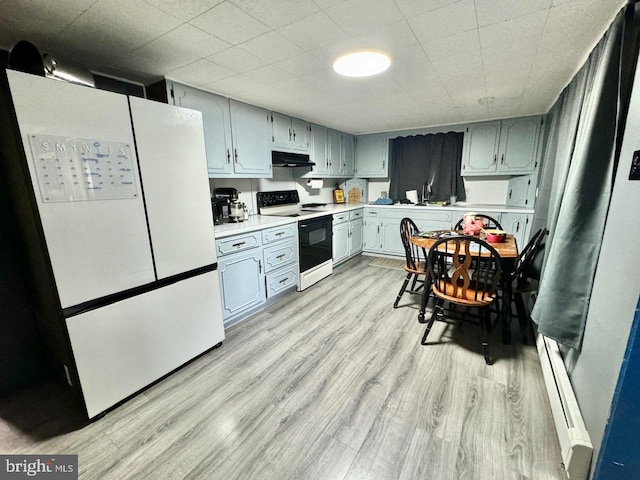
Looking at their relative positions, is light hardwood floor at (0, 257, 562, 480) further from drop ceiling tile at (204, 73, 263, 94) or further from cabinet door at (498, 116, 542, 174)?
cabinet door at (498, 116, 542, 174)

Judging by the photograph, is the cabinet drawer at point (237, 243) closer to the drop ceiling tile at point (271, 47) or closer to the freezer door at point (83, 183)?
the freezer door at point (83, 183)

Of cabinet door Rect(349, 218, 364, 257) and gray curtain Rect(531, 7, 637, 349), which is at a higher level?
gray curtain Rect(531, 7, 637, 349)

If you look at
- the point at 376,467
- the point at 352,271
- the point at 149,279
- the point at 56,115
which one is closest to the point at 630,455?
the point at 376,467

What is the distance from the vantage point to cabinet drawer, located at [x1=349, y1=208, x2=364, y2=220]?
4273 mm

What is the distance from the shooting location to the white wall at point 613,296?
986 millimetres

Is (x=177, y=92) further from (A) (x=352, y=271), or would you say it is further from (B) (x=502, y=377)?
(B) (x=502, y=377)

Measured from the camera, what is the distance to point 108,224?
1.46 metres

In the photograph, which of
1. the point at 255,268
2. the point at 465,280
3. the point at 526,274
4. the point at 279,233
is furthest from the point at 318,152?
the point at 526,274

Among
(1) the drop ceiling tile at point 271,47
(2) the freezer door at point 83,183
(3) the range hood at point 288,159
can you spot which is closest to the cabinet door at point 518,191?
(3) the range hood at point 288,159

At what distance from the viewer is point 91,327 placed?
144 cm

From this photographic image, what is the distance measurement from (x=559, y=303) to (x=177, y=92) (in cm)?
302

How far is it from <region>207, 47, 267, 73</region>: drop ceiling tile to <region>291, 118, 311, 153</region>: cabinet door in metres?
1.49

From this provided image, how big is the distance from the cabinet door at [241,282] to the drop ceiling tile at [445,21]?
6.80 feet

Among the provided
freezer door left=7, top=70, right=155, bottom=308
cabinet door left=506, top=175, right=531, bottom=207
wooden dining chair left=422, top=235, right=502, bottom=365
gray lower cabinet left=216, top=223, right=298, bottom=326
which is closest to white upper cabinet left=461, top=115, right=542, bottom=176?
cabinet door left=506, top=175, right=531, bottom=207
